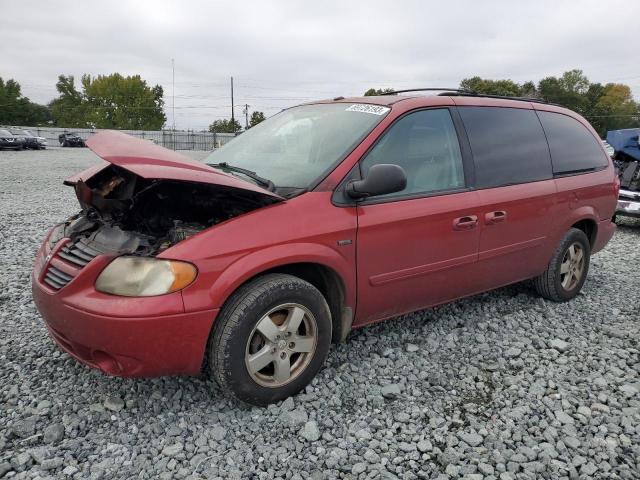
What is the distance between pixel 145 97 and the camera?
82.2 metres

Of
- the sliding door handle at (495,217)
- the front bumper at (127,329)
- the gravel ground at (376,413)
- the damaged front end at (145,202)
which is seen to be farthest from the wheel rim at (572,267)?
the front bumper at (127,329)

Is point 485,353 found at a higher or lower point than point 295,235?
lower

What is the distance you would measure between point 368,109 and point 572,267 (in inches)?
99.7

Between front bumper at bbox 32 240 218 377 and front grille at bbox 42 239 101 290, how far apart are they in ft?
0.26

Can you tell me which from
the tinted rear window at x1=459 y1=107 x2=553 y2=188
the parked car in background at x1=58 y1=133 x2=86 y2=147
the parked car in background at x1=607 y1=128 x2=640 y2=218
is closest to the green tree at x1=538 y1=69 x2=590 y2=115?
the parked car in background at x1=58 y1=133 x2=86 y2=147

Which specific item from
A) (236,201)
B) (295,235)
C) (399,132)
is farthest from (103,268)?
(399,132)

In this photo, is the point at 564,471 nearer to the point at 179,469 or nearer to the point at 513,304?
the point at 179,469

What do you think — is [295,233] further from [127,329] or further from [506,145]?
[506,145]

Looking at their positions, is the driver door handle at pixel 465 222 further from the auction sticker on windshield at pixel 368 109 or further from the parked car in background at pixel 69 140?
the parked car in background at pixel 69 140

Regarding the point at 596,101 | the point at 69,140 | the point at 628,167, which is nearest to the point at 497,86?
the point at 596,101

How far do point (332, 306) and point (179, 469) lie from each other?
1.19m

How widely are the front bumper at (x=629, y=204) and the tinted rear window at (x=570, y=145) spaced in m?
4.08

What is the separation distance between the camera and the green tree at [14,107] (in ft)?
235

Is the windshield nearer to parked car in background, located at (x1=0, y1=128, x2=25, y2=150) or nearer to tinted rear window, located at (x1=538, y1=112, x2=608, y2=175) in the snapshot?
tinted rear window, located at (x1=538, y1=112, x2=608, y2=175)
